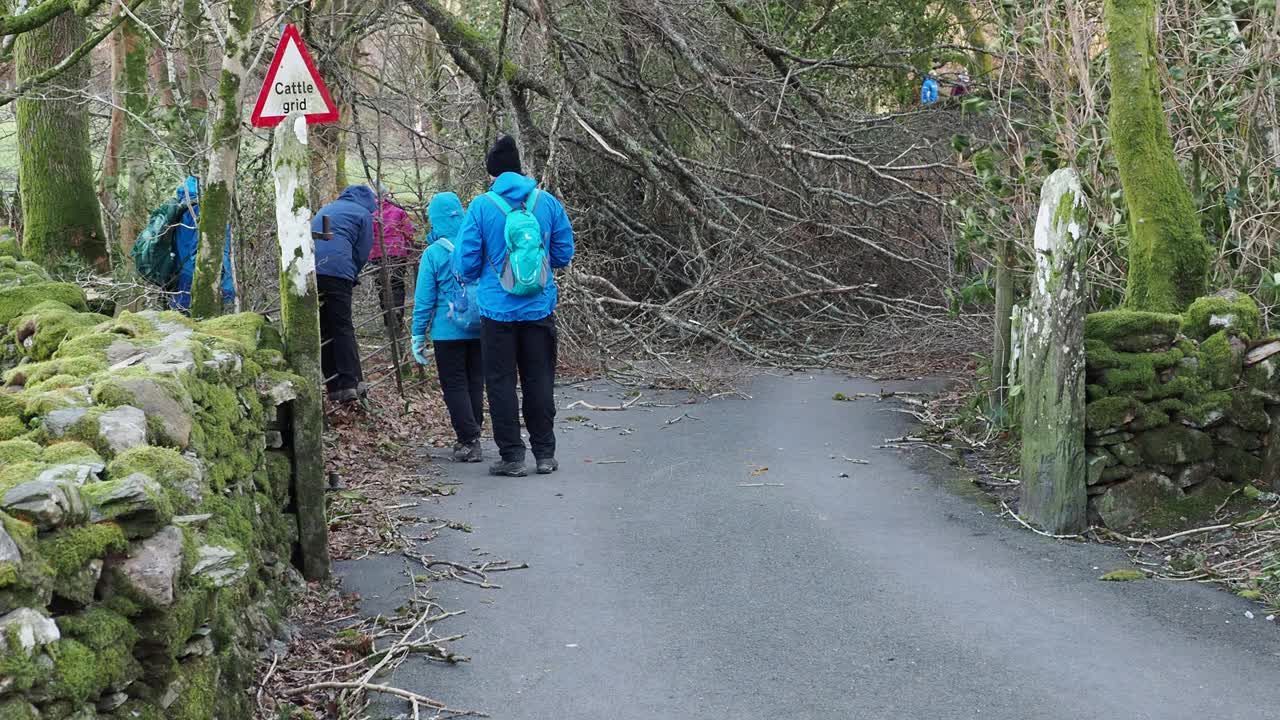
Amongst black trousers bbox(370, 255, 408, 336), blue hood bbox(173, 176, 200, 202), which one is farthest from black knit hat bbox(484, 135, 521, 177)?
black trousers bbox(370, 255, 408, 336)

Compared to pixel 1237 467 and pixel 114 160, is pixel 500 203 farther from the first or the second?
pixel 114 160

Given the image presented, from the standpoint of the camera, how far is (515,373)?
9.60 metres

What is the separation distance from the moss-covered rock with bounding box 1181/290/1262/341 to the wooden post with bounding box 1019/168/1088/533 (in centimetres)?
86

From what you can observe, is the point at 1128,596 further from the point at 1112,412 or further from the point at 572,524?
the point at 572,524

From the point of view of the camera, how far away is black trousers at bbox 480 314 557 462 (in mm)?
9531

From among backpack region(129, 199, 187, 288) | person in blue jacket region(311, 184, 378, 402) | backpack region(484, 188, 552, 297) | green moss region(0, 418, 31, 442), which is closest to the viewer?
green moss region(0, 418, 31, 442)

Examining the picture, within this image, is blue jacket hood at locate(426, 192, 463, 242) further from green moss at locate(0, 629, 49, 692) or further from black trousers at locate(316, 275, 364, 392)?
green moss at locate(0, 629, 49, 692)

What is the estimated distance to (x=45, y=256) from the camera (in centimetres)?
1212

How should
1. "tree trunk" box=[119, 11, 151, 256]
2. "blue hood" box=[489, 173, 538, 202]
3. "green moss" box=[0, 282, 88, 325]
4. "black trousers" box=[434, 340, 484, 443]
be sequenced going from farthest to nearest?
"tree trunk" box=[119, 11, 151, 256], "black trousers" box=[434, 340, 484, 443], "blue hood" box=[489, 173, 538, 202], "green moss" box=[0, 282, 88, 325]

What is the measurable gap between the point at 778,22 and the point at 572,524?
12187mm

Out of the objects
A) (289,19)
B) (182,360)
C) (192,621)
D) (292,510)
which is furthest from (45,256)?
(192,621)

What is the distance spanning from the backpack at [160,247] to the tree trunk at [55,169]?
2.04 m

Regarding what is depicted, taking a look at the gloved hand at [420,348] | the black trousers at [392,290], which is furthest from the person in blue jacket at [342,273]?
the black trousers at [392,290]

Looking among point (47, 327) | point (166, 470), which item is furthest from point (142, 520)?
point (47, 327)
